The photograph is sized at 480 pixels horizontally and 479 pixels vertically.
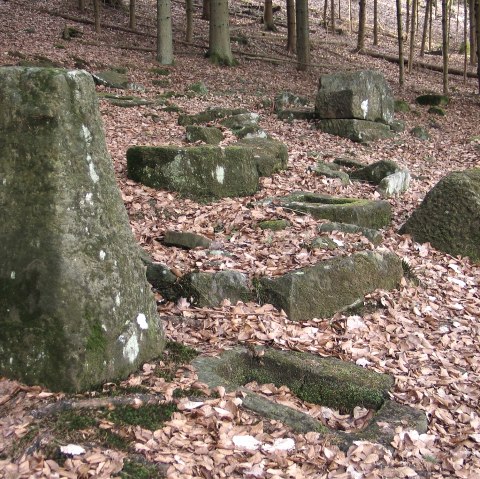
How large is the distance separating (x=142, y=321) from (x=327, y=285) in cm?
220

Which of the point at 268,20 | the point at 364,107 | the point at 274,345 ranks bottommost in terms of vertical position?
the point at 274,345

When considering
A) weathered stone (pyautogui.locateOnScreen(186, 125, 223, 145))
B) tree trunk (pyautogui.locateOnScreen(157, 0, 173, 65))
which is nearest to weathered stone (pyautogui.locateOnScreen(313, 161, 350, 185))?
weathered stone (pyautogui.locateOnScreen(186, 125, 223, 145))

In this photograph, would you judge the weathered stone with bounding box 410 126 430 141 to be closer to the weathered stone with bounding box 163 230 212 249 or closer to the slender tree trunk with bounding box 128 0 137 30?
Answer: the weathered stone with bounding box 163 230 212 249

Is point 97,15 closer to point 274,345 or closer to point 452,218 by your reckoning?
point 452,218

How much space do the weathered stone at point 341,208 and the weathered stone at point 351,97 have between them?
6250mm

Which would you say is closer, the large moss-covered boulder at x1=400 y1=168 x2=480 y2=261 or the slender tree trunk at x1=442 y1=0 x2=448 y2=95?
the large moss-covered boulder at x1=400 y1=168 x2=480 y2=261

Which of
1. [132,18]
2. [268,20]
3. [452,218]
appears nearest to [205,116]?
[452,218]

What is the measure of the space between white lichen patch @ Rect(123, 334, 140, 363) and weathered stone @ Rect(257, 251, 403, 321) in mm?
1735

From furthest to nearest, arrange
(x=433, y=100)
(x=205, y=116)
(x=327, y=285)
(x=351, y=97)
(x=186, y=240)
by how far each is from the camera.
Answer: (x=433, y=100)
(x=351, y=97)
(x=205, y=116)
(x=186, y=240)
(x=327, y=285)

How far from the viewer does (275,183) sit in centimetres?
922

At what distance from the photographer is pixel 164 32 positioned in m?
18.8

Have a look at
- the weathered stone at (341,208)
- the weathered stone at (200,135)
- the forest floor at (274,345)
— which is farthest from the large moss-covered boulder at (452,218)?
the weathered stone at (200,135)

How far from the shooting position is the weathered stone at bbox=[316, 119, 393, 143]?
13789 mm

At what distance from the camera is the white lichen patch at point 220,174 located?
826 centimetres
